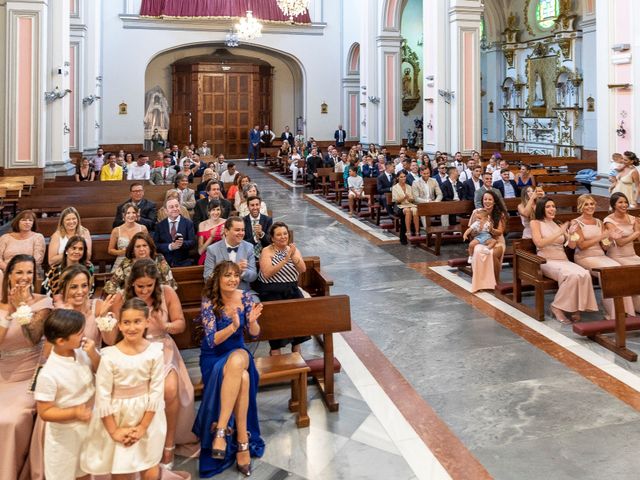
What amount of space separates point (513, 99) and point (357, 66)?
Result: 6.61m

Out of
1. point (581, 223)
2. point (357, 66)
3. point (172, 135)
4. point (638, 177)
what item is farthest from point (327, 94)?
point (581, 223)

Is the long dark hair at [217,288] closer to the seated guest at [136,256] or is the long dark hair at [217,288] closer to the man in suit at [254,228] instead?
the seated guest at [136,256]

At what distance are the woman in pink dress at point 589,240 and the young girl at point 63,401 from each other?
5.18 meters

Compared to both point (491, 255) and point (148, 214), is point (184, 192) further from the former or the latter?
point (491, 255)

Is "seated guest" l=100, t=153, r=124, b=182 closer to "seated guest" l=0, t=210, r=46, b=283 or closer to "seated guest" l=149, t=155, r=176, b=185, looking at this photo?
"seated guest" l=149, t=155, r=176, b=185

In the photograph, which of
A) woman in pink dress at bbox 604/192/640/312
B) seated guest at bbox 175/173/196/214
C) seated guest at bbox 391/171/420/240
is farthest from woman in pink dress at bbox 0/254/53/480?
seated guest at bbox 391/171/420/240

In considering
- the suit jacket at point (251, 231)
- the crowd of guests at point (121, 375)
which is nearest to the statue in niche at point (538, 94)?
the suit jacket at point (251, 231)

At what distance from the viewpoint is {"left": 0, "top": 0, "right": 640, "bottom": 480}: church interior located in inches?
152

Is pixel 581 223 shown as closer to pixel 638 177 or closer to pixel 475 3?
pixel 638 177

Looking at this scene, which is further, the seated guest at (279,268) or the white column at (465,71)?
the white column at (465,71)

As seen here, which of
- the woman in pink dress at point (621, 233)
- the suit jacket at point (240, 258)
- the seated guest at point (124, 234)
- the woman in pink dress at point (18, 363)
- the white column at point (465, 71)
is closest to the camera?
the woman in pink dress at point (18, 363)

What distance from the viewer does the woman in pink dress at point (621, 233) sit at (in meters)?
6.54

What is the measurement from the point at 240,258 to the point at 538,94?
20278mm

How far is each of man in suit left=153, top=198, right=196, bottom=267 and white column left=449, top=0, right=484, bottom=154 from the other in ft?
33.6
